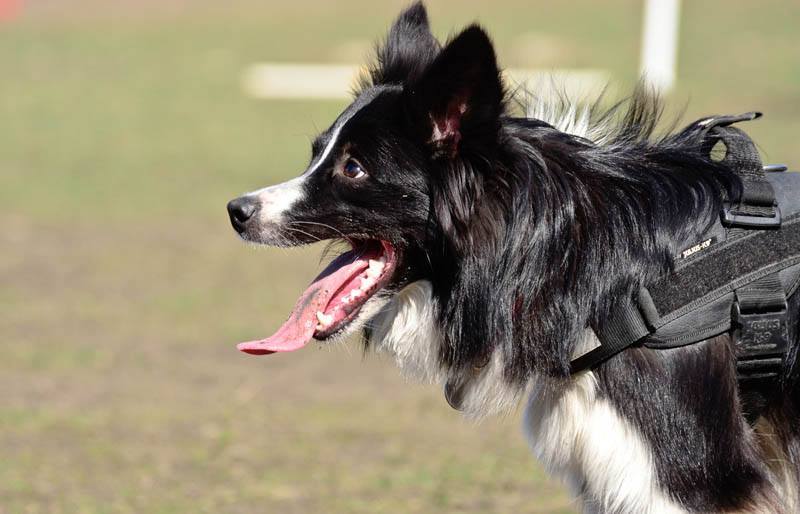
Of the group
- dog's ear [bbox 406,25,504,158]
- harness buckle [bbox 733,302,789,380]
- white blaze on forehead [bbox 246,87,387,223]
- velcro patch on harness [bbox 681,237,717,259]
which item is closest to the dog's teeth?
white blaze on forehead [bbox 246,87,387,223]

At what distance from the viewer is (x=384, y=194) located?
3492mm

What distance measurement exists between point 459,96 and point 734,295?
3.15 ft

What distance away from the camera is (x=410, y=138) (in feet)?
11.4

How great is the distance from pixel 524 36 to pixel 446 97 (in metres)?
18.8

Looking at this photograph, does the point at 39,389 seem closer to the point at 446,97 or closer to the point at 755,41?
the point at 446,97

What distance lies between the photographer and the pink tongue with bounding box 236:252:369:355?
3.62m

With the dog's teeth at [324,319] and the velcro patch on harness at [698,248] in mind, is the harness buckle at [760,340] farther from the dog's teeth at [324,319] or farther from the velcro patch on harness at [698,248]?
the dog's teeth at [324,319]

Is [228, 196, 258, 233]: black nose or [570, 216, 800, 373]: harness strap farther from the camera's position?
[228, 196, 258, 233]: black nose

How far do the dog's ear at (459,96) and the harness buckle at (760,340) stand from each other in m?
0.89

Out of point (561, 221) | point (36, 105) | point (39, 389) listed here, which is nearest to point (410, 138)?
point (561, 221)

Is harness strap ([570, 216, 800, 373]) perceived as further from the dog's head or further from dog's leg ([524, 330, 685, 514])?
the dog's head

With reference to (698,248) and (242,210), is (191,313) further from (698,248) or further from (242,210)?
(698,248)

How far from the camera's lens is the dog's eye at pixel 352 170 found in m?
3.53

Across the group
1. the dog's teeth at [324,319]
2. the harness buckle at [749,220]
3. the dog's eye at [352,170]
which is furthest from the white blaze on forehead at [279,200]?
the harness buckle at [749,220]
